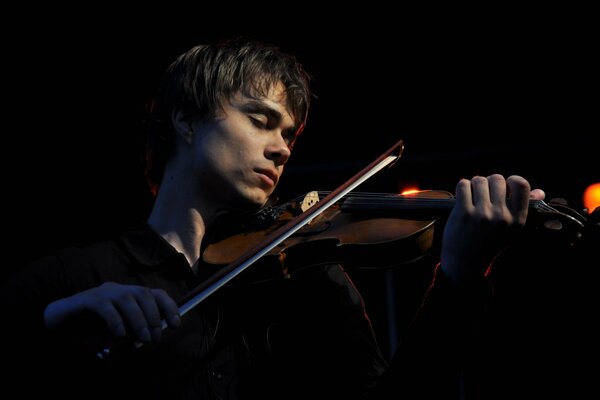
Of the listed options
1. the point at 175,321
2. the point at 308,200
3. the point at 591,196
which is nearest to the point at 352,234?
the point at 308,200

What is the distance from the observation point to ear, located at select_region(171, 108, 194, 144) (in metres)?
1.76

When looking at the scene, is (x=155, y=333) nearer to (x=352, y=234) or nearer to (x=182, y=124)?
(x=352, y=234)

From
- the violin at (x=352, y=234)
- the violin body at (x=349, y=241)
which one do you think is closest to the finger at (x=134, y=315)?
the violin at (x=352, y=234)

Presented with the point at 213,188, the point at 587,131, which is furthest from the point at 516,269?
the point at 213,188

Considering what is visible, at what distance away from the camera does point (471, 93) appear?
109 inches

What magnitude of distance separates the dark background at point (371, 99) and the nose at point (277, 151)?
1110mm

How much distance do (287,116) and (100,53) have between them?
1.24 meters

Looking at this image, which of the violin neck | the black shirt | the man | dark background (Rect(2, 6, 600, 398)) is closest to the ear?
the man

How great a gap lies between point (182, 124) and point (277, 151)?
0.37 metres

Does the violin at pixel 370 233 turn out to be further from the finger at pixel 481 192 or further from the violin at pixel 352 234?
the finger at pixel 481 192

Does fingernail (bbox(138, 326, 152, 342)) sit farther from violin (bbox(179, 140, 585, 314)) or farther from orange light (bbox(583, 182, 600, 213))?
orange light (bbox(583, 182, 600, 213))

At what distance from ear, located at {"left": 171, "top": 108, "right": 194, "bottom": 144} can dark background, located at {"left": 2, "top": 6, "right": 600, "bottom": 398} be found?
0.82m

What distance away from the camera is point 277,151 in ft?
5.34

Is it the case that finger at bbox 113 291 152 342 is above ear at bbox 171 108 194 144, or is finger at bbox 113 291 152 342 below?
below
